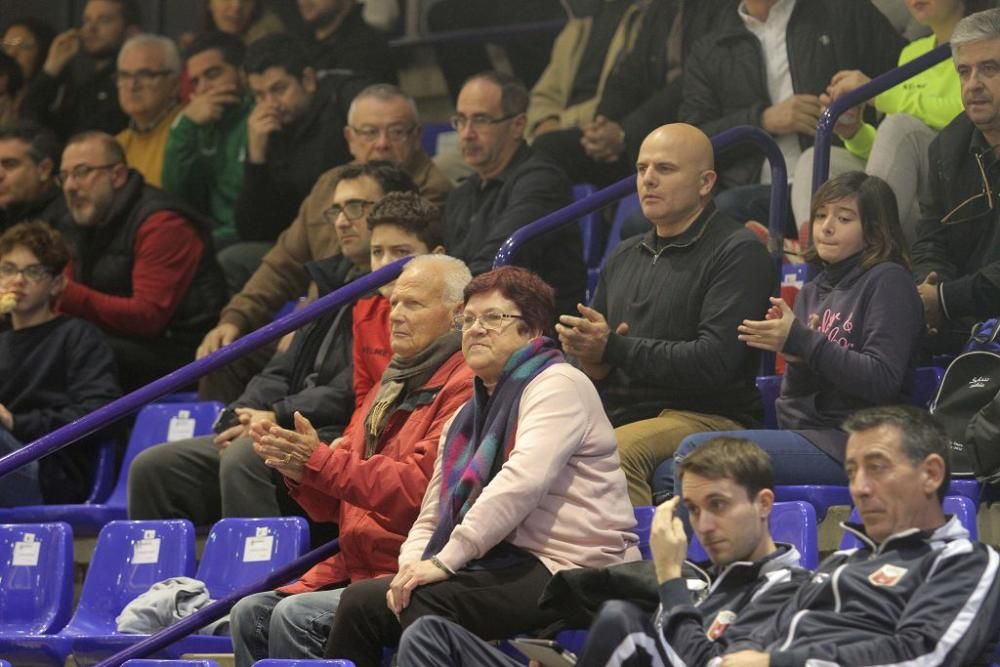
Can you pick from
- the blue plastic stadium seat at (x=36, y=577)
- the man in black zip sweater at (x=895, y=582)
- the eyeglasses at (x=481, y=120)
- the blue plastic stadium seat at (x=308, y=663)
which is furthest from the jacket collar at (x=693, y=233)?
the blue plastic stadium seat at (x=36, y=577)

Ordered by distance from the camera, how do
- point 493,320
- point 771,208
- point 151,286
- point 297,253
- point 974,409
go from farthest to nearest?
point 151,286, point 297,253, point 771,208, point 974,409, point 493,320

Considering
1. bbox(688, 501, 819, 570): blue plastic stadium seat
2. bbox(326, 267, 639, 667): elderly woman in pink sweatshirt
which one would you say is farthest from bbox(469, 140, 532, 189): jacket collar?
bbox(688, 501, 819, 570): blue plastic stadium seat

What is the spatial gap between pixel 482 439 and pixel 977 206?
5.60 ft

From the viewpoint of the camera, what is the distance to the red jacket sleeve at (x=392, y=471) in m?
4.17

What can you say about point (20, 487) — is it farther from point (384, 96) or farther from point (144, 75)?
point (144, 75)

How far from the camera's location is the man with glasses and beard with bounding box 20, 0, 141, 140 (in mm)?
8727

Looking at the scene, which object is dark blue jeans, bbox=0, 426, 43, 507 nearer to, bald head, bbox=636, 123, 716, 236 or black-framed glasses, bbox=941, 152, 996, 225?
bald head, bbox=636, 123, 716, 236

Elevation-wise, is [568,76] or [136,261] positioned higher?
[568,76]

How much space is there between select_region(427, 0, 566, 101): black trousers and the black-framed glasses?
A: 343 centimetres

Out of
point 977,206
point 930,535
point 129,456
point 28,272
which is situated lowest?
point 129,456

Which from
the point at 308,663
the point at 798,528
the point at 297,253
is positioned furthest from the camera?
the point at 297,253

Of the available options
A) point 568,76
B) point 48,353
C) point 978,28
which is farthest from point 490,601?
point 568,76

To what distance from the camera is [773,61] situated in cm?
634

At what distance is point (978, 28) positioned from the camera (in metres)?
4.82
